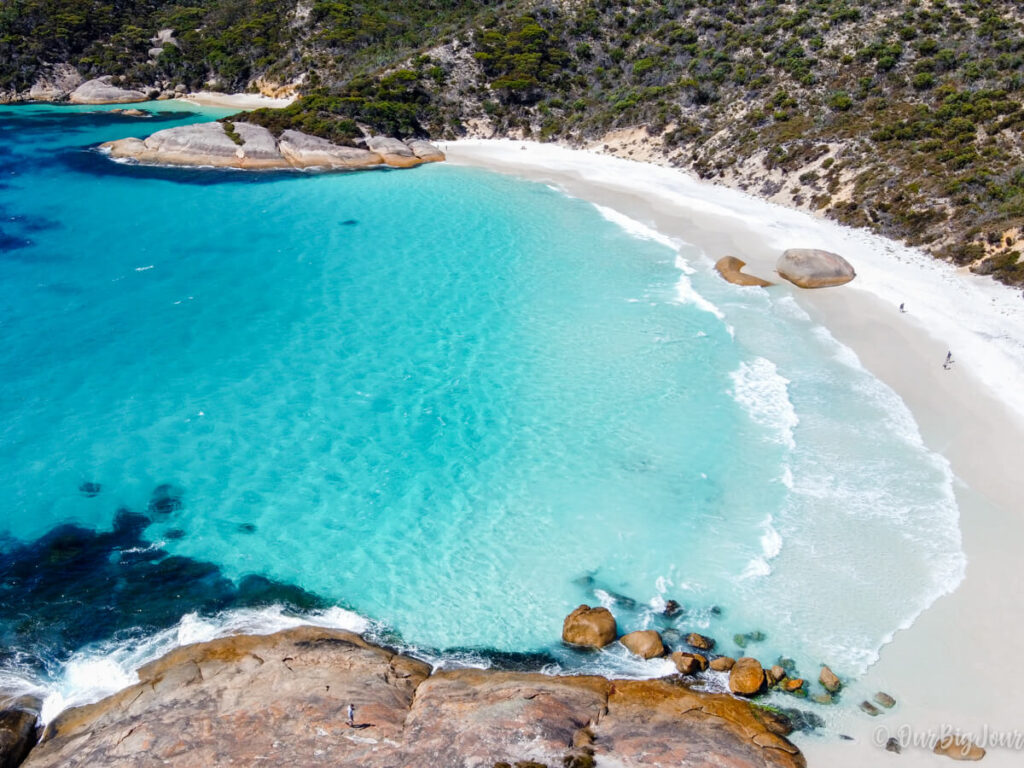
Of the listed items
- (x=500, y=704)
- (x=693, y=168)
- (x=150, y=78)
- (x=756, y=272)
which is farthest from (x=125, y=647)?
(x=150, y=78)

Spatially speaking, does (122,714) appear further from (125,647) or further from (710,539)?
(710,539)

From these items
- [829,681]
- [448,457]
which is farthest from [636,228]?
[829,681]

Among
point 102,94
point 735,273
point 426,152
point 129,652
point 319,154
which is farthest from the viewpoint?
point 102,94

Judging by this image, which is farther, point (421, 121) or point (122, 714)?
point (421, 121)

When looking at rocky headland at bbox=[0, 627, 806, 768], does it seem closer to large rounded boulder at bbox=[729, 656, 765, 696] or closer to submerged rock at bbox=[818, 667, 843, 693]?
large rounded boulder at bbox=[729, 656, 765, 696]

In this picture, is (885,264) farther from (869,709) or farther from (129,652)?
(129,652)
